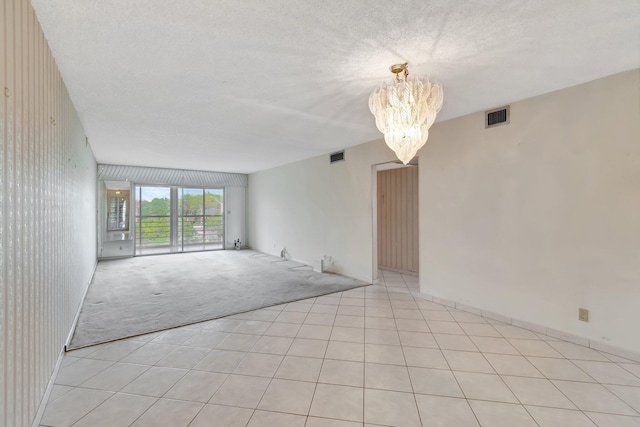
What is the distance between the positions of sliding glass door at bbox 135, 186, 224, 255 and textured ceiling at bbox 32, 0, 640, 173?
15.8ft

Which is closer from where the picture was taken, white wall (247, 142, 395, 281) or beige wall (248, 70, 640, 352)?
beige wall (248, 70, 640, 352)

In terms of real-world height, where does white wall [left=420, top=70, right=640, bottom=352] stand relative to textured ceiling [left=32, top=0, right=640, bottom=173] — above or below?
below

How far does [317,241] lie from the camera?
6051 millimetres

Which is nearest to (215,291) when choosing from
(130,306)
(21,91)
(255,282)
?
(255,282)

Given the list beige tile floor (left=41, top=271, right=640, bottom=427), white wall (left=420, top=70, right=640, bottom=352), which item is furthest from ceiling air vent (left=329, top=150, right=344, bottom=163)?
beige tile floor (left=41, top=271, right=640, bottom=427)

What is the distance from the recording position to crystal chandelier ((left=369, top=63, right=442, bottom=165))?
206cm

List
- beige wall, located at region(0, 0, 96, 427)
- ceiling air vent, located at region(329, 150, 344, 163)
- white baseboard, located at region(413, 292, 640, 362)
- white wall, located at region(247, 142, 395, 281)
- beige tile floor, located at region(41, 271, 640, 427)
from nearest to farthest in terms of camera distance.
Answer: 1. beige wall, located at region(0, 0, 96, 427)
2. beige tile floor, located at region(41, 271, 640, 427)
3. white baseboard, located at region(413, 292, 640, 362)
4. white wall, located at region(247, 142, 395, 281)
5. ceiling air vent, located at region(329, 150, 344, 163)

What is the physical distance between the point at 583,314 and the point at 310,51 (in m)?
3.30

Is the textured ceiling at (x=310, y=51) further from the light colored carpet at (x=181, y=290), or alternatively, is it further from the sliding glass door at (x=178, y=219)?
the sliding glass door at (x=178, y=219)

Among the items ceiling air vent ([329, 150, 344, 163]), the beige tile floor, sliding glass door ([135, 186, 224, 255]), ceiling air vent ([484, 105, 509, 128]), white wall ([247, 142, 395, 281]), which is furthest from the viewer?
sliding glass door ([135, 186, 224, 255])

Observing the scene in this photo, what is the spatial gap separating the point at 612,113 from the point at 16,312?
14.2 feet

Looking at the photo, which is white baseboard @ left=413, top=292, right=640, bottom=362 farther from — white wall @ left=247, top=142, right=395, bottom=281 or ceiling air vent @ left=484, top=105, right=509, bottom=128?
ceiling air vent @ left=484, top=105, right=509, bottom=128

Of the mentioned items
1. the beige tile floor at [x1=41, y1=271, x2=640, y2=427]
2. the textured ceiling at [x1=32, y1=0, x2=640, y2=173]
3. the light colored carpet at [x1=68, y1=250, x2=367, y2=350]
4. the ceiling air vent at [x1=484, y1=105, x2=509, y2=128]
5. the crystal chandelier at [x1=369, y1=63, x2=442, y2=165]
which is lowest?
the beige tile floor at [x1=41, y1=271, x2=640, y2=427]

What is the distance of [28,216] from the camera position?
152cm
